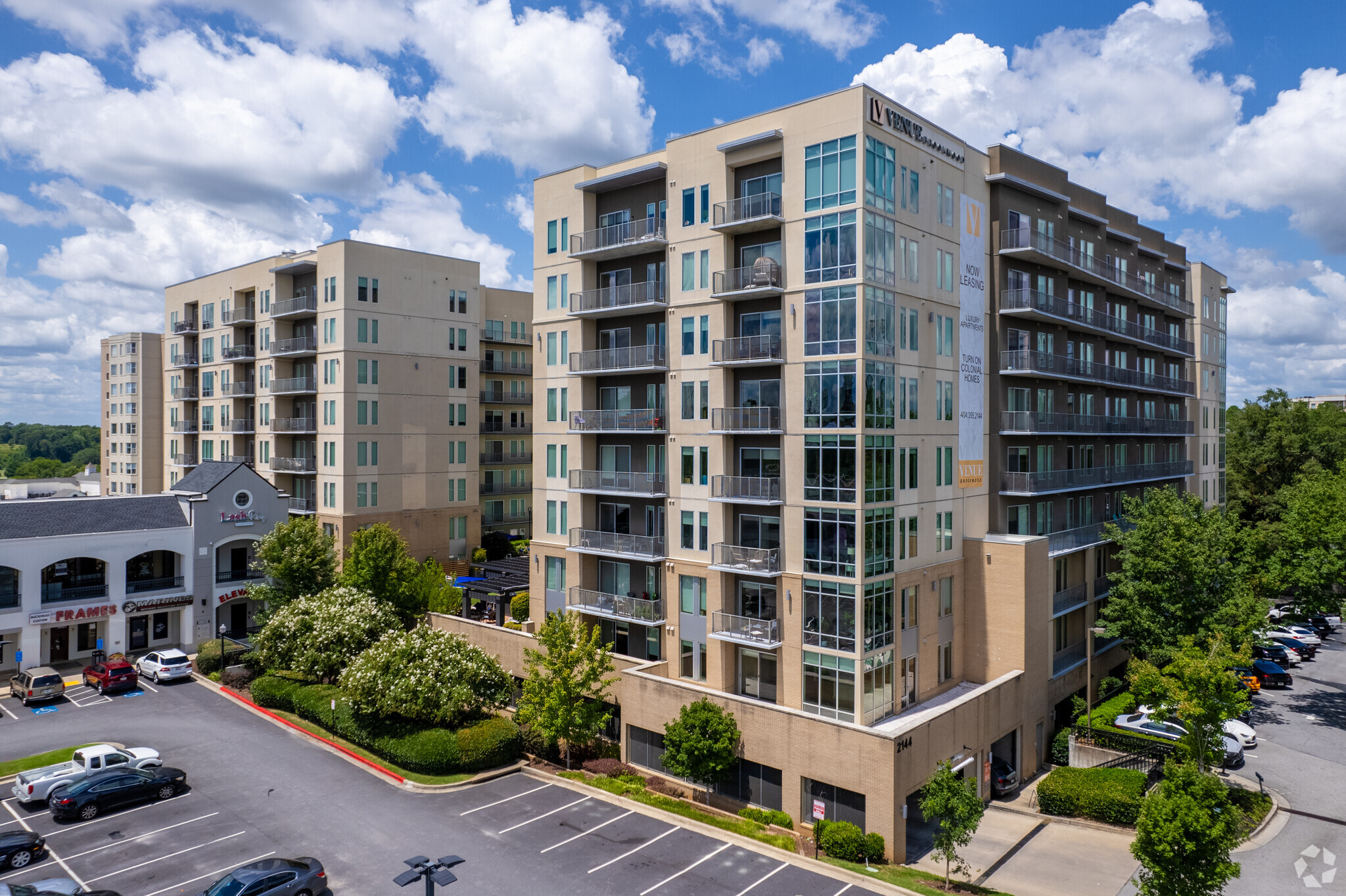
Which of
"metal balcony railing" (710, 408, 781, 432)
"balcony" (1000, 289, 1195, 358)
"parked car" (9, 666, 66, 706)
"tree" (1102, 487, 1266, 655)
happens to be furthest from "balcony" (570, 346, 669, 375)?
"parked car" (9, 666, 66, 706)

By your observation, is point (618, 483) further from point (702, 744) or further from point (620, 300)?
point (702, 744)

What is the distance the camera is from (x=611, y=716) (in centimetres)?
3716

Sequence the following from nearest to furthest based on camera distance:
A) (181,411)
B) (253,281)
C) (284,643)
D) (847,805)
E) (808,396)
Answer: (847,805)
(808,396)
(284,643)
(253,281)
(181,411)

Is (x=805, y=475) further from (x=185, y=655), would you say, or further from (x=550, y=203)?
(x=185, y=655)

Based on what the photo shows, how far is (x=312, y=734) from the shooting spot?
3697 centimetres

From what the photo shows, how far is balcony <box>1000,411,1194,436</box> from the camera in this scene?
41.6 meters

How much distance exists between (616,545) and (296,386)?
33.2 m

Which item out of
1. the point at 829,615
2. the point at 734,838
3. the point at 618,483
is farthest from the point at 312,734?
the point at 829,615

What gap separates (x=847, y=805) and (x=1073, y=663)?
20.6 meters

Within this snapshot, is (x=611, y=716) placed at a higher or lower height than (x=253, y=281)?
lower

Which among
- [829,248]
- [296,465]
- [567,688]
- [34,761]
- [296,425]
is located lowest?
[34,761]

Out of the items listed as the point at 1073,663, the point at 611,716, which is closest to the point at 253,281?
the point at 611,716

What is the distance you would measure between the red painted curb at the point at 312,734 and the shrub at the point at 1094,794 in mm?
25891

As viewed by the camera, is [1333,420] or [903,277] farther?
[1333,420]
